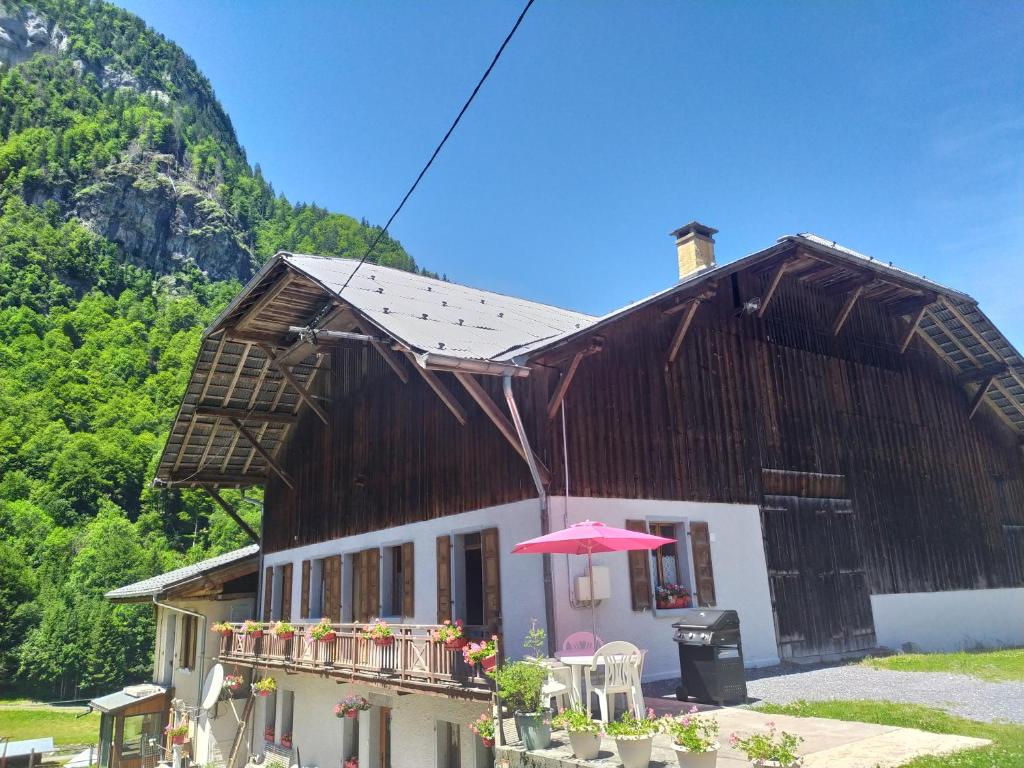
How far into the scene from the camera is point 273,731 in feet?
58.0

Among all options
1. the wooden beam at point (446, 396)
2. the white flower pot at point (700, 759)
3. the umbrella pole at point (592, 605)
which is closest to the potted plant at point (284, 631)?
the wooden beam at point (446, 396)

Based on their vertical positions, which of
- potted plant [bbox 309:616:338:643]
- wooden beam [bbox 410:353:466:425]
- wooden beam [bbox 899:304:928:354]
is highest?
wooden beam [bbox 899:304:928:354]

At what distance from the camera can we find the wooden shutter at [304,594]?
17.5m

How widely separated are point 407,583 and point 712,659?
618cm

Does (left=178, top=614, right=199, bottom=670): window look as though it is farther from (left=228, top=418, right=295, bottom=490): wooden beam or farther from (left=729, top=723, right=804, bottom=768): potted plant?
(left=729, top=723, right=804, bottom=768): potted plant

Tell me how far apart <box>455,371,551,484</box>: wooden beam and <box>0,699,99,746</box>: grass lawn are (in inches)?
1426

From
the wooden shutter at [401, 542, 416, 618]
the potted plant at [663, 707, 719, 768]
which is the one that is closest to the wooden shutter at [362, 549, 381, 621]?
the wooden shutter at [401, 542, 416, 618]

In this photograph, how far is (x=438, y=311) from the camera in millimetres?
12688

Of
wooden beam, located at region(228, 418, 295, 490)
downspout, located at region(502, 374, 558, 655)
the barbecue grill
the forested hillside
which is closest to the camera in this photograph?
the barbecue grill

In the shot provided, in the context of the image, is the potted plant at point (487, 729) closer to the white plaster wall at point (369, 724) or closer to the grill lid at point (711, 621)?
the white plaster wall at point (369, 724)

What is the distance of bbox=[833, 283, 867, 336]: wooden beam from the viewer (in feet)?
52.1

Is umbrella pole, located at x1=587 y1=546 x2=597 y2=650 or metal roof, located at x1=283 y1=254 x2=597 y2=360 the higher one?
metal roof, located at x1=283 y1=254 x2=597 y2=360

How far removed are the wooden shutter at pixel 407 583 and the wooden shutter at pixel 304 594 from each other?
486cm

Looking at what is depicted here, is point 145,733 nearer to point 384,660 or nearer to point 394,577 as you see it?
point 394,577
